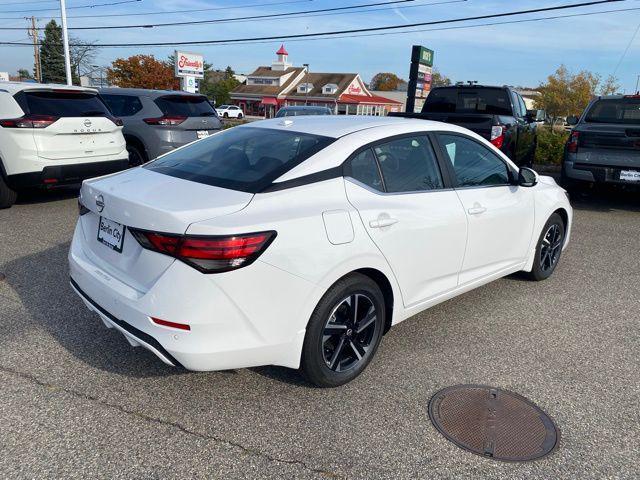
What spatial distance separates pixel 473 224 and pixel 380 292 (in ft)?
3.49

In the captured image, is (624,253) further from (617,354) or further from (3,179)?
(3,179)

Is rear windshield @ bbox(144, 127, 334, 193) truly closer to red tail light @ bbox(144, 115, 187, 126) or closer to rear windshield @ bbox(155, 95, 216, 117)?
red tail light @ bbox(144, 115, 187, 126)

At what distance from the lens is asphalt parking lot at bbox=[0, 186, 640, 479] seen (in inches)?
99.2

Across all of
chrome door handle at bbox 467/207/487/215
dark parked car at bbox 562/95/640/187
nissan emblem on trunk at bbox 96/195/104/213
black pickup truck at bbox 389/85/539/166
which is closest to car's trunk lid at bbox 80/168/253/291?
nissan emblem on trunk at bbox 96/195/104/213

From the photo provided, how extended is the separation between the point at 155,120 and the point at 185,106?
0.68 metres

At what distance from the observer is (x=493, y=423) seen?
115 inches

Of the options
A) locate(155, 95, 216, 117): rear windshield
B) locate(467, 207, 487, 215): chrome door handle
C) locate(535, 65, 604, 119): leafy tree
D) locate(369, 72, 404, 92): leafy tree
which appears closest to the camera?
locate(467, 207, 487, 215): chrome door handle

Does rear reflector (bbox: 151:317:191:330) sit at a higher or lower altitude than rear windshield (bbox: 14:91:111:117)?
lower

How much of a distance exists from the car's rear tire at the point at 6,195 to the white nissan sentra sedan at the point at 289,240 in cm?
455

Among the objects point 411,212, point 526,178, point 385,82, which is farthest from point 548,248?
point 385,82

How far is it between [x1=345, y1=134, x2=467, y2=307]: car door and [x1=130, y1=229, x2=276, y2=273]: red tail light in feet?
2.44

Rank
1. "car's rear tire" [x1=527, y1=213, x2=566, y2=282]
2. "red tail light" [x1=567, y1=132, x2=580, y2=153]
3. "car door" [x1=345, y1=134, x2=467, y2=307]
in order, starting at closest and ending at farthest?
"car door" [x1=345, y1=134, x2=467, y2=307], "car's rear tire" [x1=527, y1=213, x2=566, y2=282], "red tail light" [x1=567, y1=132, x2=580, y2=153]

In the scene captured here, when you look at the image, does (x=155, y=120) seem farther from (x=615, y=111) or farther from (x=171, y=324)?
(x=615, y=111)

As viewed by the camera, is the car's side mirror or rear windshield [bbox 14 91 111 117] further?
rear windshield [bbox 14 91 111 117]
